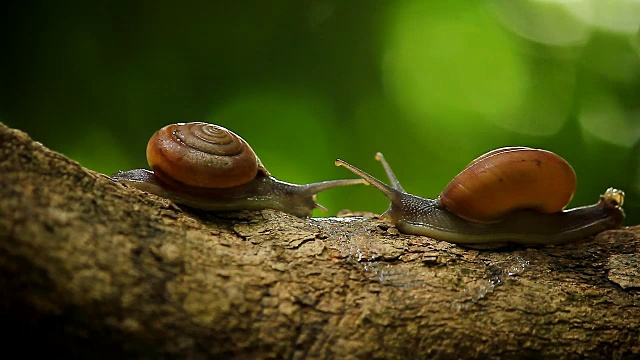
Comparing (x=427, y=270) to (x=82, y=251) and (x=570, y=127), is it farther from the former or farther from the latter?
(x=570, y=127)

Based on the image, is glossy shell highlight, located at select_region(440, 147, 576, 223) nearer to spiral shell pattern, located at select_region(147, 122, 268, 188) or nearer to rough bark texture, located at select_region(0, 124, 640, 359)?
rough bark texture, located at select_region(0, 124, 640, 359)

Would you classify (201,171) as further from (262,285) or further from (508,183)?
(508,183)

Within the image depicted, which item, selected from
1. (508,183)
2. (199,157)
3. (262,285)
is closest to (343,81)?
(508,183)

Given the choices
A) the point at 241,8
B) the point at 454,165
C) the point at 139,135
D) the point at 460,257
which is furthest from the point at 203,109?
the point at 460,257

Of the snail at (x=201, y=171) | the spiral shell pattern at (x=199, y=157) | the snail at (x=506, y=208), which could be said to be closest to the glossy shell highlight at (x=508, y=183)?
the snail at (x=506, y=208)

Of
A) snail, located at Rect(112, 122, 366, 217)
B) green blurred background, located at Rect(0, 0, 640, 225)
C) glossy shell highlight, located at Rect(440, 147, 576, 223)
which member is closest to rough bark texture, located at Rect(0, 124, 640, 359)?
snail, located at Rect(112, 122, 366, 217)

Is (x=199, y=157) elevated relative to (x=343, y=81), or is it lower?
lower
